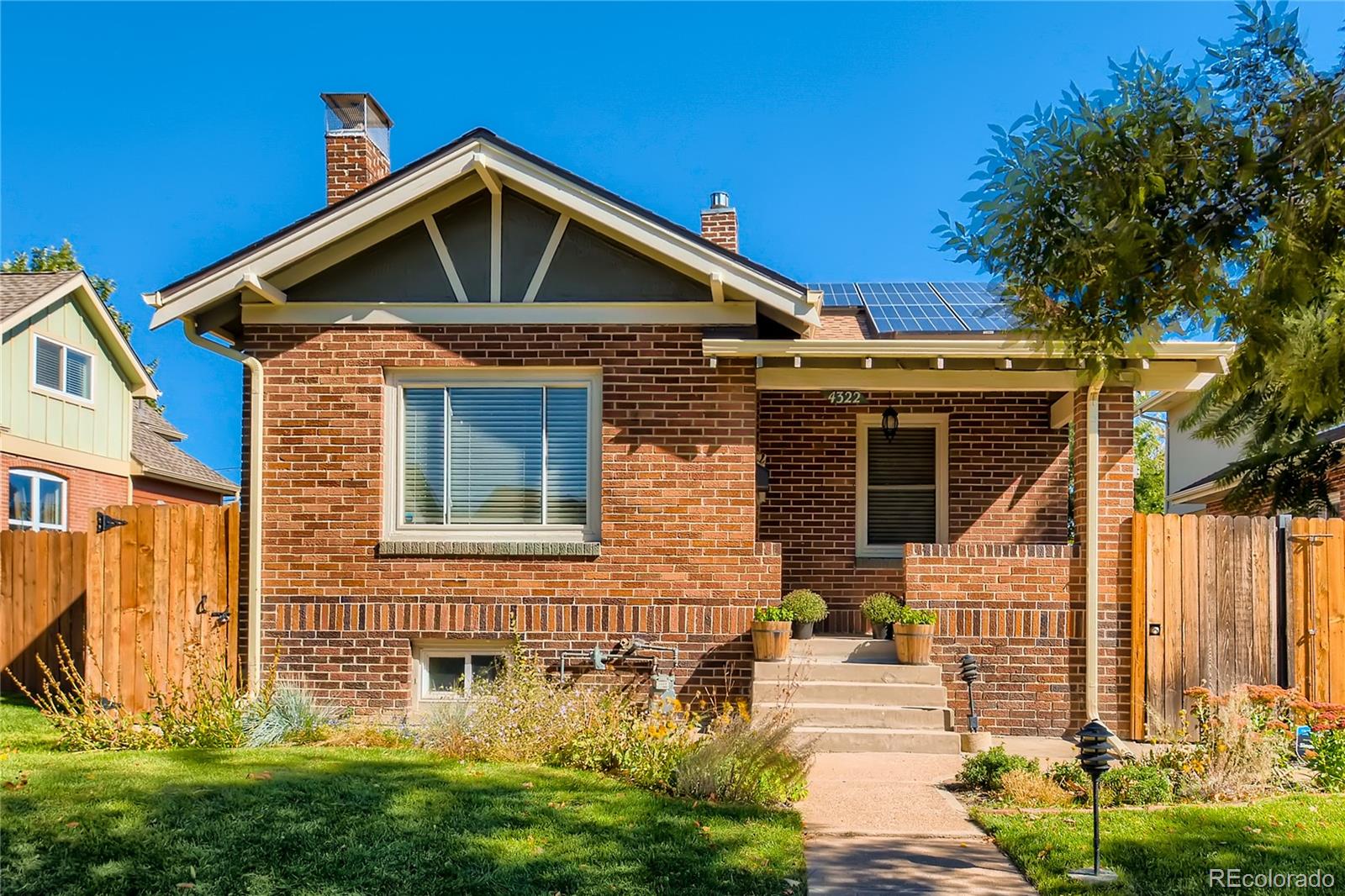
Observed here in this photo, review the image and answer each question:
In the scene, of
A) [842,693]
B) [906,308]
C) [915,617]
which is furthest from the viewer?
[906,308]

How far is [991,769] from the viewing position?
26.0 ft

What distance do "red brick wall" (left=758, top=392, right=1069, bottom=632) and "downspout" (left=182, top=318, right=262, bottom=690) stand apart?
209 inches

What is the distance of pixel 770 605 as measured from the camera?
10227 millimetres

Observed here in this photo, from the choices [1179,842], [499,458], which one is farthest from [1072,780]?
[499,458]

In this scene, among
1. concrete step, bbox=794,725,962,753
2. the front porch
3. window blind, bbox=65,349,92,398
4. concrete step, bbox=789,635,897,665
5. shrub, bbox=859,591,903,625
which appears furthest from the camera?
window blind, bbox=65,349,92,398

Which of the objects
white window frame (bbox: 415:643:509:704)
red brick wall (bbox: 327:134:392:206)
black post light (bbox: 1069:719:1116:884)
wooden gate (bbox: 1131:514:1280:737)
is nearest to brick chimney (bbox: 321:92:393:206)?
red brick wall (bbox: 327:134:392:206)

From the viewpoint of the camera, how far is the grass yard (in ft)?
18.6

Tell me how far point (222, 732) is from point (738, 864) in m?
4.62

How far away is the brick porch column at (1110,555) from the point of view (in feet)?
33.5

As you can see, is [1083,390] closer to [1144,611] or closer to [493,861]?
[1144,611]

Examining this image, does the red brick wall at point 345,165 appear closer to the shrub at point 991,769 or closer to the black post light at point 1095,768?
the shrub at point 991,769

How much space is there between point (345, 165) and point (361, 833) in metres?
8.00

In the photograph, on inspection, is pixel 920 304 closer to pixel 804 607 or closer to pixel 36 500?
pixel 804 607

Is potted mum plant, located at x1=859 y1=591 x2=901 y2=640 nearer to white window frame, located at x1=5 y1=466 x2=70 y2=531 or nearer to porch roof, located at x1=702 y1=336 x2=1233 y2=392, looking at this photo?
porch roof, located at x1=702 y1=336 x2=1233 y2=392
